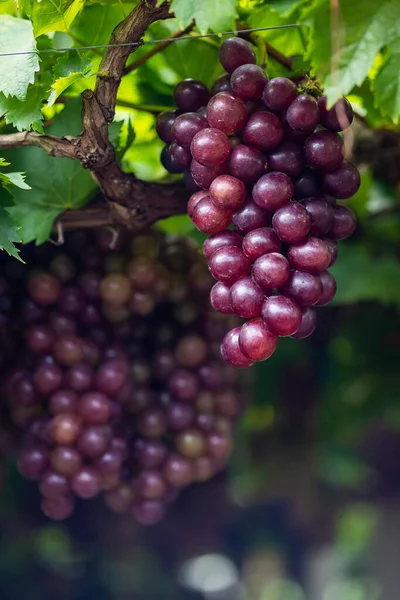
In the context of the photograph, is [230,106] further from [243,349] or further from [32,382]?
[32,382]

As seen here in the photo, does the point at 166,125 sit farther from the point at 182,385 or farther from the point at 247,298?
the point at 182,385

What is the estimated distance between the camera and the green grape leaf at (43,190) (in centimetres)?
74

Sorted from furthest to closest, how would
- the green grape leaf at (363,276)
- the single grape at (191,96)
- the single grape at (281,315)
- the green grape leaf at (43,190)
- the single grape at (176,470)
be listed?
the green grape leaf at (363,276), the single grape at (176,470), the green grape leaf at (43,190), the single grape at (191,96), the single grape at (281,315)

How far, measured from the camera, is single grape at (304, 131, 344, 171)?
1.83 feet

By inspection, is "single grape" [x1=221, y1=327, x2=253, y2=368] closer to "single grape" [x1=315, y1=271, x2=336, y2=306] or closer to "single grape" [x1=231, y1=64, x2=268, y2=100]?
"single grape" [x1=315, y1=271, x2=336, y2=306]

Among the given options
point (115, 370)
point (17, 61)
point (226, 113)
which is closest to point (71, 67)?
point (17, 61)

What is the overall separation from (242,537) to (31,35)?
121 cm

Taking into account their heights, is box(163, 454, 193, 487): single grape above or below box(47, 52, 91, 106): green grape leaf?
below

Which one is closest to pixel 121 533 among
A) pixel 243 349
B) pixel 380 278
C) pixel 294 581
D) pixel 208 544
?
pixel 208 544

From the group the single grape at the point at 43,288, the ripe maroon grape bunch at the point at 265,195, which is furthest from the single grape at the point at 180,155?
the single grape at the point at 43,288

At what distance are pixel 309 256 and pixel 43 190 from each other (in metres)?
0.35

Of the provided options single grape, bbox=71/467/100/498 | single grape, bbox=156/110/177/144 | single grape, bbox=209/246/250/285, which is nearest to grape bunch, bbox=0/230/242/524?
single grape, bbox=71/467/100/498

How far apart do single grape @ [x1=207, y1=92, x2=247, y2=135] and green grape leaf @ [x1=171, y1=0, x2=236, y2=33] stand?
0.18 ft

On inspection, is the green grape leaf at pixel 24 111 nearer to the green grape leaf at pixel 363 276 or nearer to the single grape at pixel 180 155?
the single grape at pixel 180 155
